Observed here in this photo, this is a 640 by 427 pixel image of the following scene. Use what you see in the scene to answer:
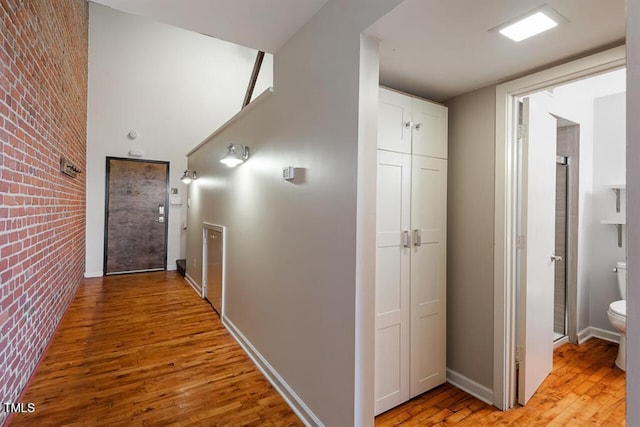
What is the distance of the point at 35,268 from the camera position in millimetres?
2213

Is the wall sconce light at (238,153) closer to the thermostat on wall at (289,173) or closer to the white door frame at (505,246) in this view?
the thermostat on wall at (289,173)

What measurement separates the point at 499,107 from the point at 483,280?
116 cm

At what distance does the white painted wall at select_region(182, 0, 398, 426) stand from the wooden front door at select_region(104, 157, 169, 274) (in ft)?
13.1

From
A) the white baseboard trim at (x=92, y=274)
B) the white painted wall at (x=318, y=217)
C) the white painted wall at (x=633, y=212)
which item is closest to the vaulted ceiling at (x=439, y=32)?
the white painted wall at (x=318, y=217)

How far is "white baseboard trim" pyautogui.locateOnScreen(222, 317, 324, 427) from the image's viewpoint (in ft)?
5.89

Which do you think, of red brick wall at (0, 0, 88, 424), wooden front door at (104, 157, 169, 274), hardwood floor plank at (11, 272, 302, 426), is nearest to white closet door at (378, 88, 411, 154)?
hardwood floor plank at (11, 272, 302, 426)

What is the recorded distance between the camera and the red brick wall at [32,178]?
167 centimetres

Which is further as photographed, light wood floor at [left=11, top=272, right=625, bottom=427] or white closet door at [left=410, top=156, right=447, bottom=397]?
white closet door at [left=410, top=156, right=447, bottom=397]

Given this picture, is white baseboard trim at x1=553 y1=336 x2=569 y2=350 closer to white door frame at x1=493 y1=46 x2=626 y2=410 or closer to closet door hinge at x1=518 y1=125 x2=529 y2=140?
white door frame at x1=493 y1=46 x2=626 y2=410

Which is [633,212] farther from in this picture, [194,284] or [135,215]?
[135,215]

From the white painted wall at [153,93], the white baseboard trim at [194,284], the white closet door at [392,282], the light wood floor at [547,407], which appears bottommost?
the light wood floor at [547,407]

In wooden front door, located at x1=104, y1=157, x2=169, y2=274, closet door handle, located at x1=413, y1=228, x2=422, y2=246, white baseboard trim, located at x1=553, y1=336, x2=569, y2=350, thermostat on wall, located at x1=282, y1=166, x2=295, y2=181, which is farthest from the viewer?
wooden front door, located at x1=104, y1=157, x2=169, y2=274

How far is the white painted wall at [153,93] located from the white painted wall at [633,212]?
6.12 m

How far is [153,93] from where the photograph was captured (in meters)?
5.70
